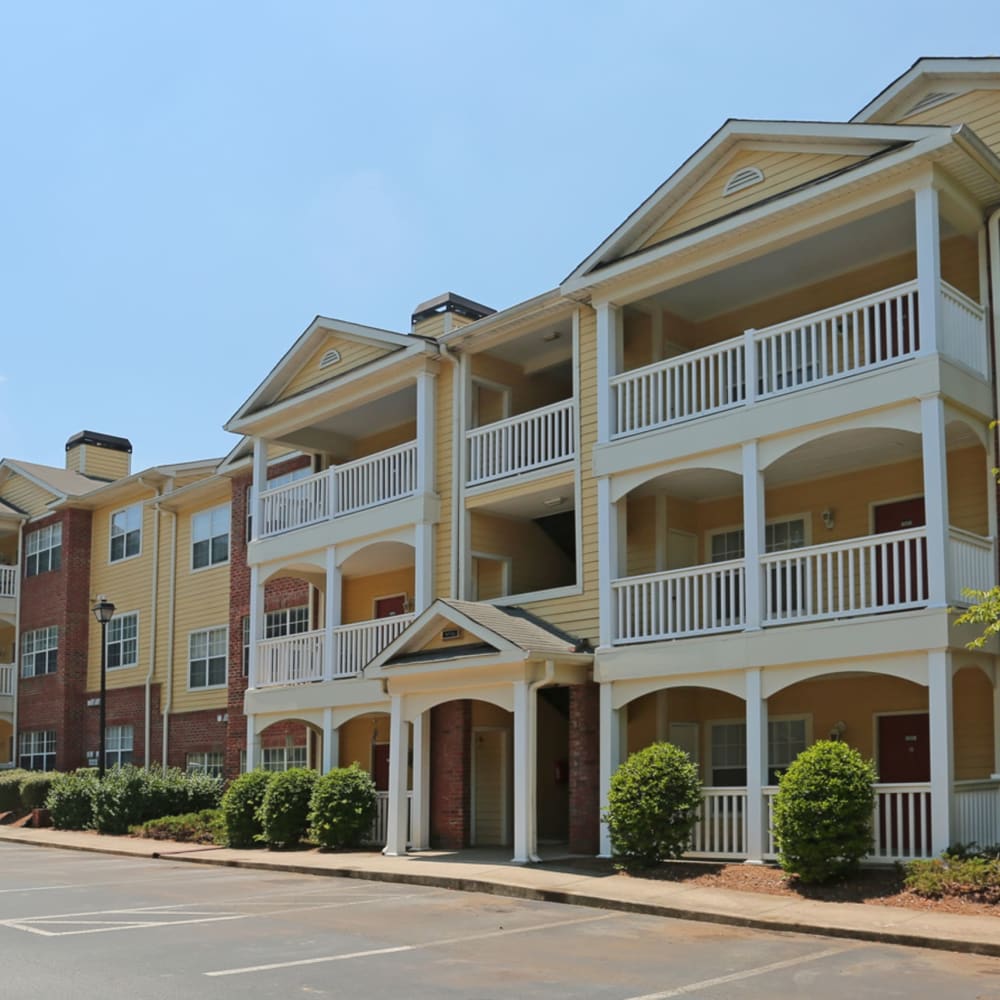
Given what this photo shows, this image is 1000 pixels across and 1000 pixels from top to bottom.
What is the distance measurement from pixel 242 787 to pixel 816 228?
13483mm

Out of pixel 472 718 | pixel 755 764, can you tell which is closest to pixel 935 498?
pixel 755 764

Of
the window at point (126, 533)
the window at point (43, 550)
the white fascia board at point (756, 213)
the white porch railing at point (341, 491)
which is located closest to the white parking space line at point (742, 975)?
the white fascia board at point (756, 213)

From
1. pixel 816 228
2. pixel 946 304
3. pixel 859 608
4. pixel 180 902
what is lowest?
pixel 180 902

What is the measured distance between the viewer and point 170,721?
33.2m

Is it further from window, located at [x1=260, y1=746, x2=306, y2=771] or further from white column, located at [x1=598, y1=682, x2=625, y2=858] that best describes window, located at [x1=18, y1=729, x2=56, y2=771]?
white column, located at [x1=598, y1=682, x2=625, y2=858]

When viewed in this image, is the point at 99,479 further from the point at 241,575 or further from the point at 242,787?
the point at 242,787

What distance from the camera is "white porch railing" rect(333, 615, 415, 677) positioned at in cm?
2309

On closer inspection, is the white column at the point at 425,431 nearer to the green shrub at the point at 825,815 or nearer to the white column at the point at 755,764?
the white column at the point at 755,764

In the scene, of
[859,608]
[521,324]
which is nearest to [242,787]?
[521,324]

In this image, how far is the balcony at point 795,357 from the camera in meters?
16.5

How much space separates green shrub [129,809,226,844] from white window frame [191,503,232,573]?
8.06 m

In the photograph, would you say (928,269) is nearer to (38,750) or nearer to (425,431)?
(425,431)

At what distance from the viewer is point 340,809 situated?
21406 mm

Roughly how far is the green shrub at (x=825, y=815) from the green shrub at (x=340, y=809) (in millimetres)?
8496
